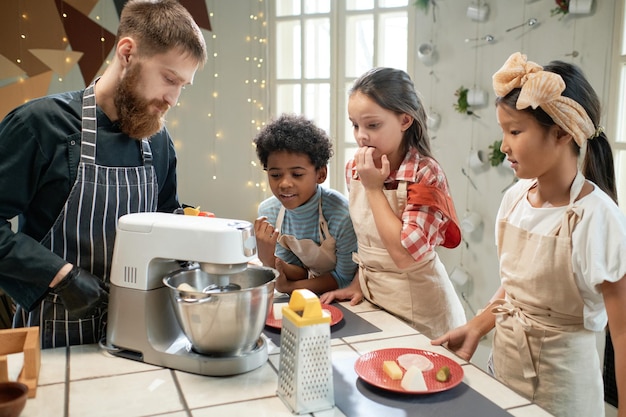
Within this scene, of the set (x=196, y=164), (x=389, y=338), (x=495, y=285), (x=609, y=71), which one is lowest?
(x=495, y=285)

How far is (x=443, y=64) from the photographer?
3256 mm

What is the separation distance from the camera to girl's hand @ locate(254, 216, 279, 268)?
1.73m

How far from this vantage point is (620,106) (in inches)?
108

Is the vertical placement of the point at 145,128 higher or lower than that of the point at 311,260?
higher

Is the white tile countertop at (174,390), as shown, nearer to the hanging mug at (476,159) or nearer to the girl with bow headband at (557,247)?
the girl with bow headband at (557,247)

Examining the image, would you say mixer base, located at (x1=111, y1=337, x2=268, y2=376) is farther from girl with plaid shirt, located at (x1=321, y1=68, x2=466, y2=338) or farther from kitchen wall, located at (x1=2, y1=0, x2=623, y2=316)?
kitchen wall, located at (x1=2, y1=0, x2=623, y2=316)

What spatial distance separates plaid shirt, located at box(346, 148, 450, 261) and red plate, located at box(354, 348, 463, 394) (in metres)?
0.40

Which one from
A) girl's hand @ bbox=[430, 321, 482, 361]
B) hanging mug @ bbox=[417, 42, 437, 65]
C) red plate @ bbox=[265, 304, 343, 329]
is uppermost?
hanging mug @ bbox=[417, 42, 437, 65]

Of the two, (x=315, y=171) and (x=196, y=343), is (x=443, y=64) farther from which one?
(x=196, y=343)

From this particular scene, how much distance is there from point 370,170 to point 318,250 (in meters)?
0.35

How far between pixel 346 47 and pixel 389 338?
246cm

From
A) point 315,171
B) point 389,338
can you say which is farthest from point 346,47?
point 389,338

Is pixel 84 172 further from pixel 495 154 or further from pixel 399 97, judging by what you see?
pixel 495 154

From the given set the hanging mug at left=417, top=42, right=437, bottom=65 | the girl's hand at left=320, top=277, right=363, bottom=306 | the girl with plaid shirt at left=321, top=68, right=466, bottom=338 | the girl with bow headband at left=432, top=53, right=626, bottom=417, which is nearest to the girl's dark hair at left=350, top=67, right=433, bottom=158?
the girl with plaid shirt at left=321, top=68, right=466, bottom=338
